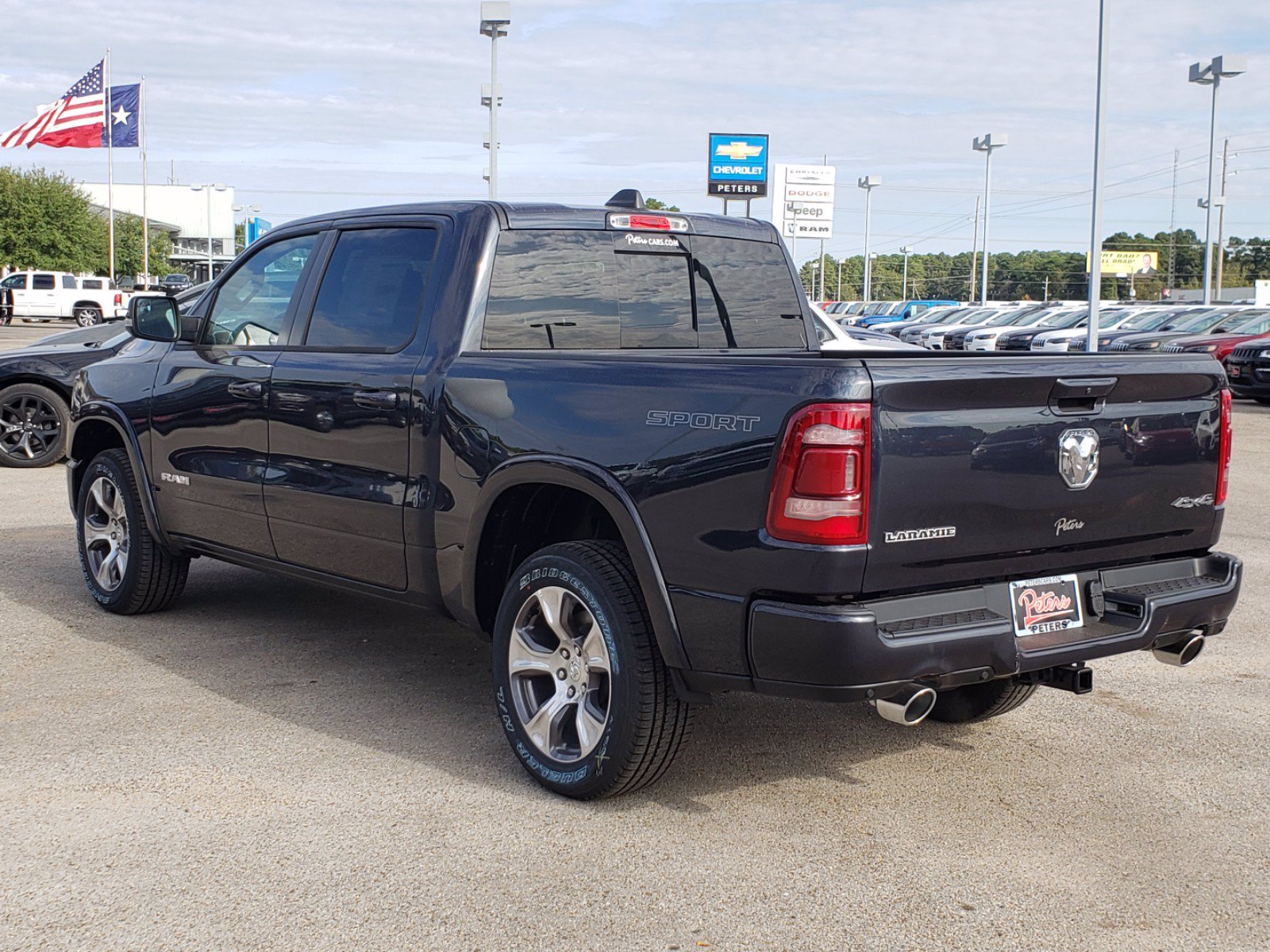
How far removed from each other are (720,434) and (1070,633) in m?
1.22

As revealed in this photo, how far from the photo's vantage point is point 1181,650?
4.35m

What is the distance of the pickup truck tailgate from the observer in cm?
360

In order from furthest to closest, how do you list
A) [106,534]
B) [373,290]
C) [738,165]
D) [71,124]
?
[738,165]
[71,124]
[106,534]
[373,290]

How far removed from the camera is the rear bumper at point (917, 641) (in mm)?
3564

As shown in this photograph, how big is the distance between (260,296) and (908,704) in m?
3.52

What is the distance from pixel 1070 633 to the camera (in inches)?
157

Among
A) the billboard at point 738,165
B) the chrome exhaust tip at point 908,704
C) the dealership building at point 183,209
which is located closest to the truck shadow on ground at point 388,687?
the chrome exhaust tip at point 908,704

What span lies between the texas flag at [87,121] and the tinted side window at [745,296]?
33898mm

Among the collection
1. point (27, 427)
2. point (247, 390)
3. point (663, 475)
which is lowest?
point (27, 427)

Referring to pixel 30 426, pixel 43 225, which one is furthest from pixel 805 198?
pixel 30 426

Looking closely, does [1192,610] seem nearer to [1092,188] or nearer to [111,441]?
[111,441]

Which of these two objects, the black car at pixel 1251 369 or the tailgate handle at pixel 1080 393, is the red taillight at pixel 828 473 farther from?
the black car at pixel 1251 369

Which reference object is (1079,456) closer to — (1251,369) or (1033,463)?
(1033,463)

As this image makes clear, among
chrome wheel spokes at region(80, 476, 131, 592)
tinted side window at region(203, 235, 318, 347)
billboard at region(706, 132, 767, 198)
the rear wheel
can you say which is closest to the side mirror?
tinted side window at region(203, 235, 318, 347)
